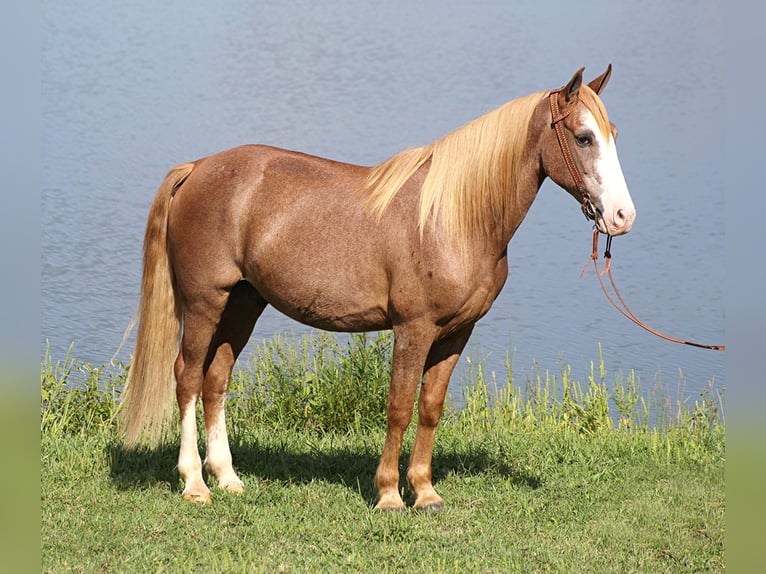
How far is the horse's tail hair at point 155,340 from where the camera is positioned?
522cm

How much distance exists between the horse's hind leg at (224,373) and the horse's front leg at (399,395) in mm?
961

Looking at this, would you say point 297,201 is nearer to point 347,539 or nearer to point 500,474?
point 347,539

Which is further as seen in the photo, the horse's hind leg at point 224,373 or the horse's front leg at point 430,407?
the horse's hind leg at point 224,373

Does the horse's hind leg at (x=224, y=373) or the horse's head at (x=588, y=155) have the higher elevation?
the horse's head at (x=588, y=155)

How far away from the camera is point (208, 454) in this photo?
17.4ft

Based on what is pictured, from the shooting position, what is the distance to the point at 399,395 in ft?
15.4

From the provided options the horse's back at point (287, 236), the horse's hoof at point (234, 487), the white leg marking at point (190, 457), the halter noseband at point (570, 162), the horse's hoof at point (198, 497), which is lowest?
the horse's hoof at point (198, 497)

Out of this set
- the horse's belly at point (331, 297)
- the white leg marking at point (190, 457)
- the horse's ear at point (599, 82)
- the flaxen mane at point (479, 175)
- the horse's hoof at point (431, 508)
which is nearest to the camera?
the horse's ear at point (599, 82)

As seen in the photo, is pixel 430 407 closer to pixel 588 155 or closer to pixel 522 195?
pixel 522 195

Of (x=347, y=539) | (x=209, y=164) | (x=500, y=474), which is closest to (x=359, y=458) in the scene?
(x=500, y=474)

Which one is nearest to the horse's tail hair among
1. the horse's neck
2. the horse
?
the horse

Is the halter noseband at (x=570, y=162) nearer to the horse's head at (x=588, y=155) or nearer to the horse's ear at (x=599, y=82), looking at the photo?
the horse's head at (x=588, y=155)

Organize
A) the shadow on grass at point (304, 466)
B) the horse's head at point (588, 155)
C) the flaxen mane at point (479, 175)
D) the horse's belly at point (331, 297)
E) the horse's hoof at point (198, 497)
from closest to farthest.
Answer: the horse's head at point (588, 155), the flaxen mane at point (479, 175), the horse's belly at point (331, 297), the horse's hoof at point (198, 497), the shadow on grass at point (304, 466)

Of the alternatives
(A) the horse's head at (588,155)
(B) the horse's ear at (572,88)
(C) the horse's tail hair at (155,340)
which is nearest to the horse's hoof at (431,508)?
(C) the horse's tail hair at (155,340)
